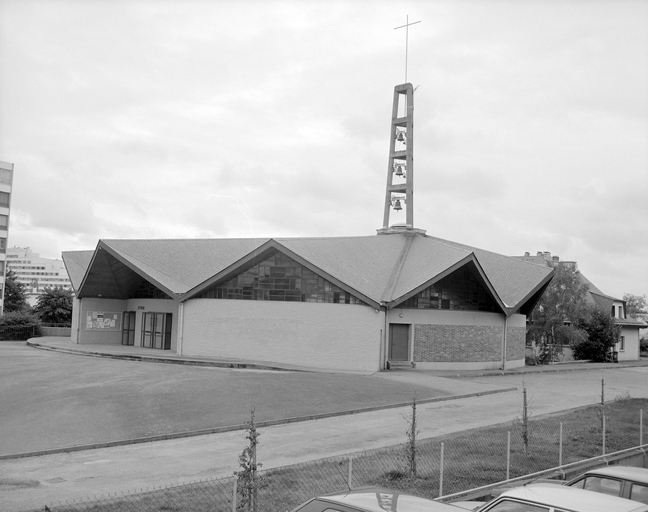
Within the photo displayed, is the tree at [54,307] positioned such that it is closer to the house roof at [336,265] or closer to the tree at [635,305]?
the house roof at [336,265]

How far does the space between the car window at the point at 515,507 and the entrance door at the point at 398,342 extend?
2451 centimetres

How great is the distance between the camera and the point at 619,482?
794 cm

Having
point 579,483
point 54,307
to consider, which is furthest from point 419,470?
point 54,307

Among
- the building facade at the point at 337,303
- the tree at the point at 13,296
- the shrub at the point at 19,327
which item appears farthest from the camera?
the tree at the point at 13,296

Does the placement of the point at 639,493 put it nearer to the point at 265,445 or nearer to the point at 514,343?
the point at 265,445

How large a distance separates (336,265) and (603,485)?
24467 mm

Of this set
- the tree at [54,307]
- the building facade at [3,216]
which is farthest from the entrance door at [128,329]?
the building facade at [3,216]

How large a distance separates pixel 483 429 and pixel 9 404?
42.1ft

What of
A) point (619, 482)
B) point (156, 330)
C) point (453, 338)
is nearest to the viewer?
point (619, 482)

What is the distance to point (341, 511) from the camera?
5535 millimetres

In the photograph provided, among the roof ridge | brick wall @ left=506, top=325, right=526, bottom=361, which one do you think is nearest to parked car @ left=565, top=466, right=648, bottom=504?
the roof ridge

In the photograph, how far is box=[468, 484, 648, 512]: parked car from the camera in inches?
240

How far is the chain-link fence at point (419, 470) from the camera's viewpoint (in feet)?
31.5

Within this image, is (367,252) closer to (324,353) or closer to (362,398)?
(324,353)
